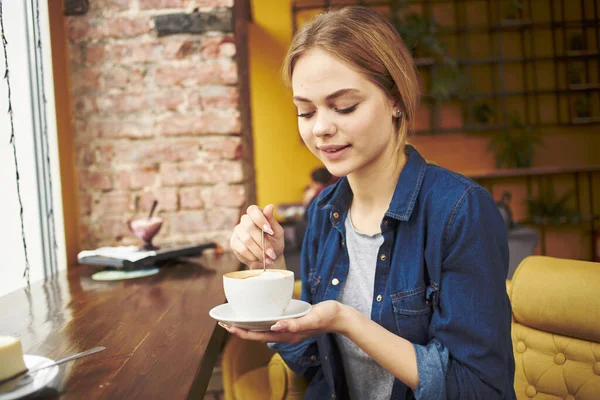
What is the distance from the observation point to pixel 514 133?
5707 mm

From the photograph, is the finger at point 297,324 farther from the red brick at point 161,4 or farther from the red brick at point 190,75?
the red brick at point 161,4

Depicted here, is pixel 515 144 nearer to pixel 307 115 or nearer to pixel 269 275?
pixel 307 115

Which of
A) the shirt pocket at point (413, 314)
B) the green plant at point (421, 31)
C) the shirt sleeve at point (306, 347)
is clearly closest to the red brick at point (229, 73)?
the shirt sleeve at point (306, 347)

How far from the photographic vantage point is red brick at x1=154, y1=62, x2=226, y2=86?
2.06 metres

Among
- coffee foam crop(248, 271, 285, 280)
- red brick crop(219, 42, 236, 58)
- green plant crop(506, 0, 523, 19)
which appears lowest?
coffee foam crop(248, 271, 285, 280)

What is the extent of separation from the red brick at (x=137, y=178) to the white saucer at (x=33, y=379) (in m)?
1.30

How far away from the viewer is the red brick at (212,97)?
2.07 metres

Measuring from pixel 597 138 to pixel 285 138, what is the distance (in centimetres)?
319

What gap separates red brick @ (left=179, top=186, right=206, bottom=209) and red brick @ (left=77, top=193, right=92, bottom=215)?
1.08ft

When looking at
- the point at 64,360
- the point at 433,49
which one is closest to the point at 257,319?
the point at 64,360

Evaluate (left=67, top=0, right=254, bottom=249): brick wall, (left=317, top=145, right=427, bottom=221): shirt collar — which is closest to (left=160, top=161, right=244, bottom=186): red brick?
(left=67, top=0, right=254, bottom=249): brick wall

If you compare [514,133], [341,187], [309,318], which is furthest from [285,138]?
[309,318]

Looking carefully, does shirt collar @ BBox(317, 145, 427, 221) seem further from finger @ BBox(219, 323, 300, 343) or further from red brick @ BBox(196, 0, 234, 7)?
red brick @ BBox(196, 0, 234, 7)

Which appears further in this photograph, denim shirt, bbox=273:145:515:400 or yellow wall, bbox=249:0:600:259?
yellow wall, bbox=249:0:600:259
